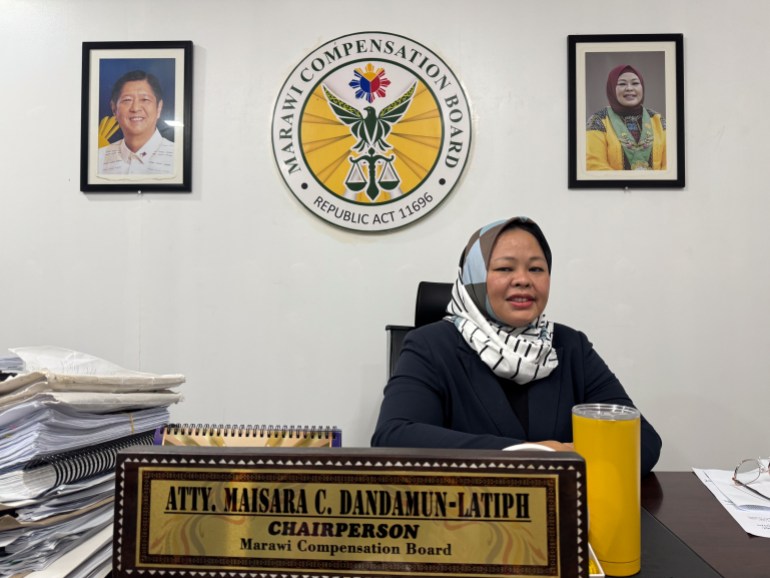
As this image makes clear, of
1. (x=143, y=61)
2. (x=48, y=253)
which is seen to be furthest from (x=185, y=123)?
(x=48, y=253)

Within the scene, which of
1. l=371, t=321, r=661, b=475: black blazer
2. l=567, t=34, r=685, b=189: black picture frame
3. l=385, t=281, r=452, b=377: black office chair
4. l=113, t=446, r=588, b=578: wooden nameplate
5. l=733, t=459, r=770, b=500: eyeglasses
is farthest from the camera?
l=567, t=34, r=685, b=189: black picture frame

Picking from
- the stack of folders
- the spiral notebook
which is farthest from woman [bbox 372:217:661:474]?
the stack of folders

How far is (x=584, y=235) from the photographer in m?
2.10

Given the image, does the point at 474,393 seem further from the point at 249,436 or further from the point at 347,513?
the point at 347,513

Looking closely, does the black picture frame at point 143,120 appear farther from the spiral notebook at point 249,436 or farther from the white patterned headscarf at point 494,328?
the spiral notebook at point 249,436

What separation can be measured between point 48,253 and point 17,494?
1.92m

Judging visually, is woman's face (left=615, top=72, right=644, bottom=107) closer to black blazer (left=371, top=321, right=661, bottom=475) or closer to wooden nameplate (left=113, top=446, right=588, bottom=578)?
black blazer (left=371, top=321, right=661, bottom=475)

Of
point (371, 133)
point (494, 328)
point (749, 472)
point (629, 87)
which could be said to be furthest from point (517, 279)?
point (629, 87)

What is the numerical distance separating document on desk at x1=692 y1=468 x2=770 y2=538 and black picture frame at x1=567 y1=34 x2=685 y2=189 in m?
1.29

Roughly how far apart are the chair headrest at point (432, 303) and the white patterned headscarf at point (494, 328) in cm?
16

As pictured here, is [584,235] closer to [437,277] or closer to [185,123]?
[437,277]

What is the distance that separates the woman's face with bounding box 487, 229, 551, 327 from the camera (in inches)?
53.5

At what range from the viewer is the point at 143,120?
84.4 inches

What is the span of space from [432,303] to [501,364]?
18.0 inches
